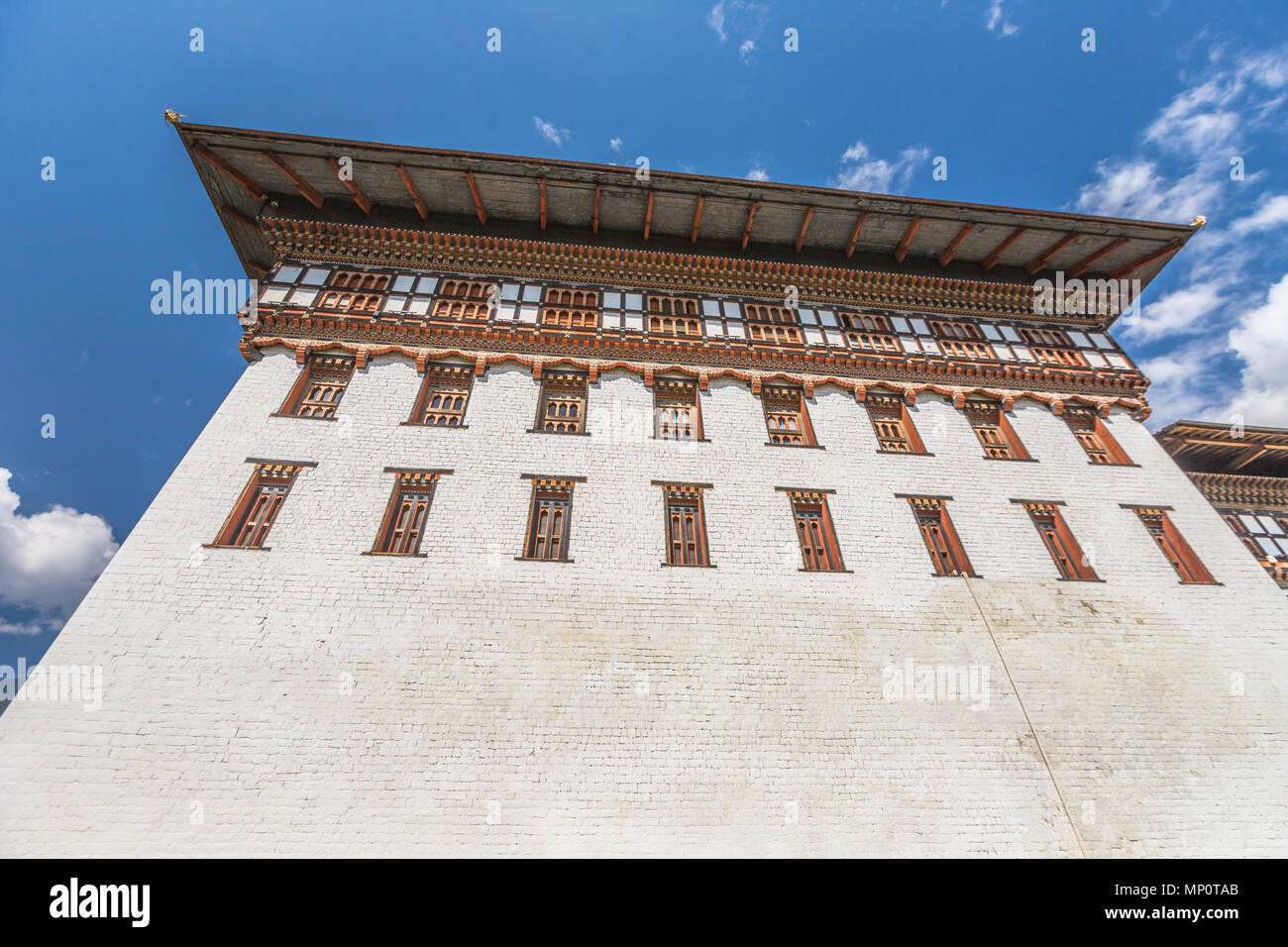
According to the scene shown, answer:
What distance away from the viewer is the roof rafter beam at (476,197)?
1453 centimetres

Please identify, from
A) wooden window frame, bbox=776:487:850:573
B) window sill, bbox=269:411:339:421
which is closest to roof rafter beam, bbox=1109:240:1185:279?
wooden window frame, bbox=776:487:850:573

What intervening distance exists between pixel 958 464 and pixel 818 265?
23.7 feet

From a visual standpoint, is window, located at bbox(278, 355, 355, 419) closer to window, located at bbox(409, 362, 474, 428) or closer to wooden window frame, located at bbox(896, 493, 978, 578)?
window, located at bbox(409, 362, 474, 428)

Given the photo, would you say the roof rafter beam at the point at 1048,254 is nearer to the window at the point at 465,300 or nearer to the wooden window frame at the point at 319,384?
the window at the point at 465,300

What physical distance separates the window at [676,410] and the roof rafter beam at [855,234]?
698cm

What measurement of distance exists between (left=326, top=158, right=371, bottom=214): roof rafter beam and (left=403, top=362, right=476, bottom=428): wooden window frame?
5723mm

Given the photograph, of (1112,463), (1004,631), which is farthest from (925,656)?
(1112,463)

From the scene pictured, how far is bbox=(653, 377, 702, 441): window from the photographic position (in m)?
13.4

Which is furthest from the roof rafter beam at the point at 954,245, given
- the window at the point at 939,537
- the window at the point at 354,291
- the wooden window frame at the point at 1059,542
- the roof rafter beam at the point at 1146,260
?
the window at the point at 354,291

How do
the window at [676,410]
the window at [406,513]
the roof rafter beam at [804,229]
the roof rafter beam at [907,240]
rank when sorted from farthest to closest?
the roof rafter beam at [907,240] → the roof rafter beam at [804,229] → the window at [676,410] → the window at [406,513]

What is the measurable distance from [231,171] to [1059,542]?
22870 millimetres

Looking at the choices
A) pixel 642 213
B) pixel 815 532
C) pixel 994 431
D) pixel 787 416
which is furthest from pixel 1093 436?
pixel 642 213

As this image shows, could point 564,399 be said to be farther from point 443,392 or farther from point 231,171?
point 231,171

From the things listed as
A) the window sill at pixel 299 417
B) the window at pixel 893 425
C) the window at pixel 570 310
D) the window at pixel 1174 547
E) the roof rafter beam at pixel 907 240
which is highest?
the roof rafter beam at pixel 907 240
